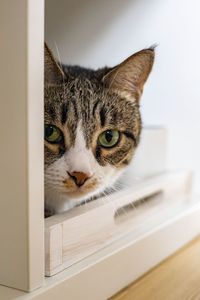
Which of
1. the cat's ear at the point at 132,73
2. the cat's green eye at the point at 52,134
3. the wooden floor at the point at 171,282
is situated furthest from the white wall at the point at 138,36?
the wooden floor at the point at 171,282

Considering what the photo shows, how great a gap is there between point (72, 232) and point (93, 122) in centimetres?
21

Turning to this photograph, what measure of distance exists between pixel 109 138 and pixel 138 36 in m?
0.23

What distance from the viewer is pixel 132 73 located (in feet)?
2.50

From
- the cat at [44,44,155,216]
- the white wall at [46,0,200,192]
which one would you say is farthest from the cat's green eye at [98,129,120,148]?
the white wall at [46,0,200,192]

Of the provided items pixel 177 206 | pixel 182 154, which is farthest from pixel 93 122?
pixel 182 154

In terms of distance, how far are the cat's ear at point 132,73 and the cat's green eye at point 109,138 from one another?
0.09 m

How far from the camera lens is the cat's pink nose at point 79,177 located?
687 millimetres

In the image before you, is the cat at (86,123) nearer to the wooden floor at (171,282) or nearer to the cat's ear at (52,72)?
the cat's ear at (52,72)

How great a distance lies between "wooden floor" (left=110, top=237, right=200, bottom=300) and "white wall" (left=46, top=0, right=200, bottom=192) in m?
0.38

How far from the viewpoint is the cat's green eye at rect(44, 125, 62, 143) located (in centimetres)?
71

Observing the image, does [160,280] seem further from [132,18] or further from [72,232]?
[132,18]

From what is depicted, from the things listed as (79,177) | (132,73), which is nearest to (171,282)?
(79,177)

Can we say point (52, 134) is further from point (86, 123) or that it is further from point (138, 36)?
point (138, 36)

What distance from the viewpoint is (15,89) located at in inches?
21.7
